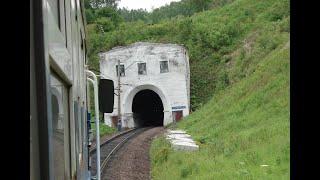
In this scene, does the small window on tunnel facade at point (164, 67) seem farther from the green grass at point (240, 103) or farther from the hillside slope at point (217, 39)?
the hillside slope at point (217, 39)

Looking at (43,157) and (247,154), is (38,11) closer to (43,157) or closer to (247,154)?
(43,157)

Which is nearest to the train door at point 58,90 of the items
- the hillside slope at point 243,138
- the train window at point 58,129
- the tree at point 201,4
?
the train window at point 58,129

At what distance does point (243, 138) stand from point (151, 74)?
1907 centimetres

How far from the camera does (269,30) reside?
131 ft

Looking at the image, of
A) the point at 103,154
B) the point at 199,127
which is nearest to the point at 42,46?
the point at 103,154

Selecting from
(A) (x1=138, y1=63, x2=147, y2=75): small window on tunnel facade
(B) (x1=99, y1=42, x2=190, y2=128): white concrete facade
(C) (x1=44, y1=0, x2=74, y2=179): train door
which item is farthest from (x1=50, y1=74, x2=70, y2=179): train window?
(A) (x1=138, y1=63, x2=147, y2=75): small window on tunnel facade

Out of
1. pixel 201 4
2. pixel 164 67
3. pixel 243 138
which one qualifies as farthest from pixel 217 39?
pixel 243 138

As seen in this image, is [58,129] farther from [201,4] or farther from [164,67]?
[201,4]

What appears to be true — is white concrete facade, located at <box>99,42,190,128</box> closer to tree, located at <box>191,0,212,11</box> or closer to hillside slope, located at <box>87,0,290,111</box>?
hillside slope, located at <box>87,0,290,111</box>

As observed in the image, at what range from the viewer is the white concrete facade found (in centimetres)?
3531

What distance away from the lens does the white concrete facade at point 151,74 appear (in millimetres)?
35312

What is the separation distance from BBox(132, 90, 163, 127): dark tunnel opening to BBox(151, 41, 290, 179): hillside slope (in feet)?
37.5

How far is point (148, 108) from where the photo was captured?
143 feet
